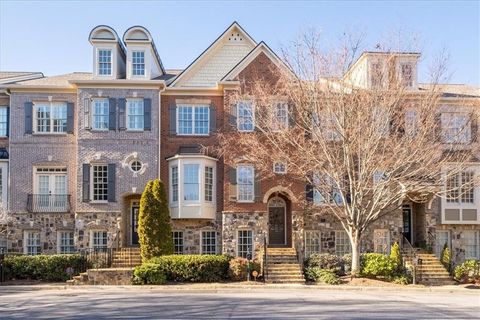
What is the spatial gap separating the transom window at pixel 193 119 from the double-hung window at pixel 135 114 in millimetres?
1944

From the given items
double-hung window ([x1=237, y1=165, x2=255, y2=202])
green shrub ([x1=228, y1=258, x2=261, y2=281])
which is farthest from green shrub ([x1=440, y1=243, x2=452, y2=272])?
green shrub ([x1=228, y1=258, x2=261, y2=281])

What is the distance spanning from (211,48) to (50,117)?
916 cm

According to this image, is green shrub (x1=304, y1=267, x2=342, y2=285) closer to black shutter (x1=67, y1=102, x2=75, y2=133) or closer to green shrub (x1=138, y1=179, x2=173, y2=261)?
green shrub (x1=138, y1=179, x2=173, y2=261)

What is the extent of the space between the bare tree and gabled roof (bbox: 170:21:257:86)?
396 centimetres

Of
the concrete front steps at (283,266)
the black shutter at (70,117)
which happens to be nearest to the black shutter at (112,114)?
the black shutter at (70,117)

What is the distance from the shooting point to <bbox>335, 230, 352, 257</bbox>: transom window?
28422 millimetres

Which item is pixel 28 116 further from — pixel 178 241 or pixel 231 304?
pixel 231 304

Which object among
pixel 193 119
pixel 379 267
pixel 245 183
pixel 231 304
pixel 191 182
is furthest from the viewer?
pixel 193 119

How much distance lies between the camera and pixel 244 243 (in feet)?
89.9

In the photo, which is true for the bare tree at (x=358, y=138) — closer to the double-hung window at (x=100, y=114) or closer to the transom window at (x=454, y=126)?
the transom window at (x=454, y=126)

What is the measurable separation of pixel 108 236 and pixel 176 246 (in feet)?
11.3

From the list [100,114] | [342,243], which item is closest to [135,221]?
[100,114]

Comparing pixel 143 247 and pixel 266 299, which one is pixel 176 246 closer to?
pixel 143 247

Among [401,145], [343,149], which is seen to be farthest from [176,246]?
[401,145]
